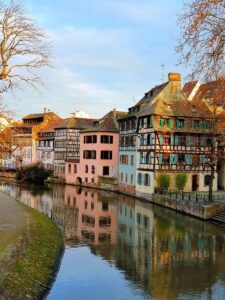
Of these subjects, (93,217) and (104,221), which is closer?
(104,221)

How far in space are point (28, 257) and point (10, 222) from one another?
277 inches

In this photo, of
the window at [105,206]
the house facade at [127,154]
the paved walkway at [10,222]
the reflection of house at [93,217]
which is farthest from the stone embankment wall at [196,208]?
the paved walkway at [10,222]

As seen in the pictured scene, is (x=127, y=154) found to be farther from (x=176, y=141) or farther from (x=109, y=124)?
(x=176, y=141)

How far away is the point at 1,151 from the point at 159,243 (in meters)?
13.8

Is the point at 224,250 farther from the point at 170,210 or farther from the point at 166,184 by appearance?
the point at 166,184

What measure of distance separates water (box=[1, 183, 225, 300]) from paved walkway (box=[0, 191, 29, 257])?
2.78 metres

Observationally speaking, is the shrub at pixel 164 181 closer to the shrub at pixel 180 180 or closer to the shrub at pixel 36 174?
the shrub at pixel 180 180

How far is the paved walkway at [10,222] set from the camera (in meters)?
20.2

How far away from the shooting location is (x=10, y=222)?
2588 cm

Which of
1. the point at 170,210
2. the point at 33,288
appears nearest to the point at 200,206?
the point at 170,210

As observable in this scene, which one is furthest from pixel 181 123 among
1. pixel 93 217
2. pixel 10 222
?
pixel 10 222

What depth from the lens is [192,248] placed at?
2586cm

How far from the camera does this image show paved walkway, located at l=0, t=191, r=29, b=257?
2023 cm

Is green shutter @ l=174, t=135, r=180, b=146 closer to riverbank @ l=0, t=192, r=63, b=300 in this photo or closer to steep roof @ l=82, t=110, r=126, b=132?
steep roof @ l=82, t=110, r=126, b=132
